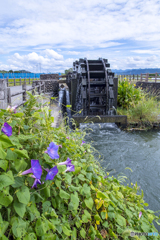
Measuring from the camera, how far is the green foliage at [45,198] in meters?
1.00

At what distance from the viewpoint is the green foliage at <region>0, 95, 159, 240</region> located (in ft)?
3.29

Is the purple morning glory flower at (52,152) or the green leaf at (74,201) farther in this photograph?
the green leaf at (74,201)

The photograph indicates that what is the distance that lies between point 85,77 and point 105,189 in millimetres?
7908

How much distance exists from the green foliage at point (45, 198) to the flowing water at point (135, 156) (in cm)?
91

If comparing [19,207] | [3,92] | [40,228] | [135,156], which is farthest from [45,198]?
[135,156]

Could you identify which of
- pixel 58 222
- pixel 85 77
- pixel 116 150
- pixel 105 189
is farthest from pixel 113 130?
pixel 58 222

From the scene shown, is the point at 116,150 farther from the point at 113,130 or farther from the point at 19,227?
the point at 19,227

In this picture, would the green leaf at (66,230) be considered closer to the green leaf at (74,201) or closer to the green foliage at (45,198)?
the green foliage at (45,198)

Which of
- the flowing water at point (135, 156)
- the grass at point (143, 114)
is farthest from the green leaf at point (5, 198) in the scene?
the grass at point (143, 114)

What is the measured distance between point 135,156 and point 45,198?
4.53 m

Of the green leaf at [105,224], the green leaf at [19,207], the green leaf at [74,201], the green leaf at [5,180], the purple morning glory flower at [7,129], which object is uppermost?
the purple morning glory flower at [7,129]

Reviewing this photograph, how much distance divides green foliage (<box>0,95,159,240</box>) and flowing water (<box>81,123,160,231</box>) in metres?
0.91

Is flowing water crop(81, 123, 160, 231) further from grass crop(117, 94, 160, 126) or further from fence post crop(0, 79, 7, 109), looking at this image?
fence post crop(0, 79, 7, 109)

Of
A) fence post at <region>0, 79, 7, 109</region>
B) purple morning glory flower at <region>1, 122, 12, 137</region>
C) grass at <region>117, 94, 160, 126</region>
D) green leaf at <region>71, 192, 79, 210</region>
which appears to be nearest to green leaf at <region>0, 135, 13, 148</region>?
purple morning glory flower at <region>1, 122, 12, 137</region>
